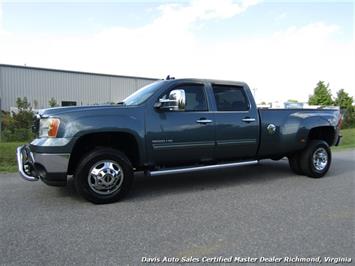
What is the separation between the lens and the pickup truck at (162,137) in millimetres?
4973

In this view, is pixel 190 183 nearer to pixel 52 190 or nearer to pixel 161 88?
pixel 161 88

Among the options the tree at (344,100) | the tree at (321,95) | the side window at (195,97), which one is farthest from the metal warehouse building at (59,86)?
the side window at (195,97)

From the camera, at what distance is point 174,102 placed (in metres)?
5.46

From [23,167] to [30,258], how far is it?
2259 mm

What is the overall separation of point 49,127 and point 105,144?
0.90 meters

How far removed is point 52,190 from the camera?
19.5 ft

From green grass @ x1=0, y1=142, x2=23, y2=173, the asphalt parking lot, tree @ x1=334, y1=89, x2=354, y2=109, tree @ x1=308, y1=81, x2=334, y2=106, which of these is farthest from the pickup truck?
tree @ x1=308, y1=81, x2=334, y2=106

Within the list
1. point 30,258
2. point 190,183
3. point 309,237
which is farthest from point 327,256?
point 190,183

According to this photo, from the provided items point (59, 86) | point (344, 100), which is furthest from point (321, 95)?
point (59, 86)

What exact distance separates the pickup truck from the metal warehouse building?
2274 centimetres

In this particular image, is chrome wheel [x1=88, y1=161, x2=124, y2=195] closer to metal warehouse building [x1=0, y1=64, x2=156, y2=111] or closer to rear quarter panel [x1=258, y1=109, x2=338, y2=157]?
rear quarter panel [x1=258, y1=109, x2=338, y2=157]

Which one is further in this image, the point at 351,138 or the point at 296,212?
the point at 351,138

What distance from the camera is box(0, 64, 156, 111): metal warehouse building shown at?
91.1 ft

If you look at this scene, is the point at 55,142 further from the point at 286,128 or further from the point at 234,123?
the point at 286,128
